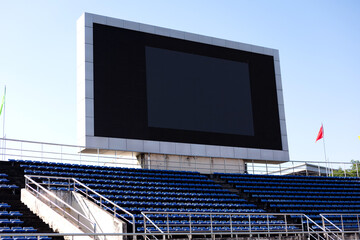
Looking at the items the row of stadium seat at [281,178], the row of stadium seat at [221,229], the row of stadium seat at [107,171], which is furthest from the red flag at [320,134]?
the row of stadium seat at [221,229]

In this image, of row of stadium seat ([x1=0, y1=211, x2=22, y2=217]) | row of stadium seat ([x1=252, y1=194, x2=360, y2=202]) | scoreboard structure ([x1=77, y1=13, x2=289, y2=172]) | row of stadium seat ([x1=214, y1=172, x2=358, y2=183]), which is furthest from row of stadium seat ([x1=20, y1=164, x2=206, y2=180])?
row of stadium seat ([x1=0, y1=211, x2=22, y2=217])

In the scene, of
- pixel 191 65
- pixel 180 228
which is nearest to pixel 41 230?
pixel 180 228

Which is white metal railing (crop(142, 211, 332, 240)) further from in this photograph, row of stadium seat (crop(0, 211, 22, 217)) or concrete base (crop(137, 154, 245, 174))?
concrete base (crop(137, 154, 245, 174))

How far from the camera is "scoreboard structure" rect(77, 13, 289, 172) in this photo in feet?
74.2

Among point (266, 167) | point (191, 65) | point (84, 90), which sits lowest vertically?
point (266, 167)

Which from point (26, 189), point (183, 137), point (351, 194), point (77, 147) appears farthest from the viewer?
point (351, 194)

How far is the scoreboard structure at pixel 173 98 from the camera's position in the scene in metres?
22.6

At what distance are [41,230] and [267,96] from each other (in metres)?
15.3

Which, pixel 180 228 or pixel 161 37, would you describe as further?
pixel 161 37

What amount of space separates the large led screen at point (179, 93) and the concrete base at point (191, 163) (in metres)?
0.96

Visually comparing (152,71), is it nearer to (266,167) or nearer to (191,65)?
(191,65)

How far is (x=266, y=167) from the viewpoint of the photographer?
26141mm

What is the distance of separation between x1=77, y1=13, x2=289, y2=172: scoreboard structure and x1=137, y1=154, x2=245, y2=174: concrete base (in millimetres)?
46

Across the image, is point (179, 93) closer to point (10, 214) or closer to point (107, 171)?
point (107, 171)
